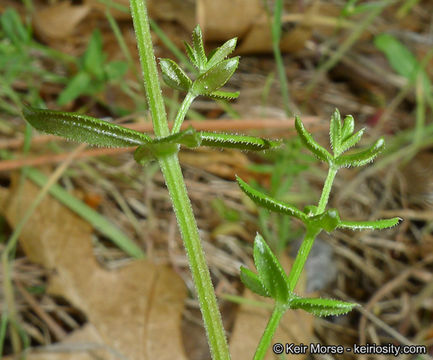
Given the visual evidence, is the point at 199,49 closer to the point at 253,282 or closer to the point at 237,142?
the point at 237,142

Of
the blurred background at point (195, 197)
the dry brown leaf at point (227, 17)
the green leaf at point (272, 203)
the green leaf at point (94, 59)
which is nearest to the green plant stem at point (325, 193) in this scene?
the green leaf at point (272, 203)

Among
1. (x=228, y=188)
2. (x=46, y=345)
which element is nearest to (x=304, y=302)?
(x=46, y=345)

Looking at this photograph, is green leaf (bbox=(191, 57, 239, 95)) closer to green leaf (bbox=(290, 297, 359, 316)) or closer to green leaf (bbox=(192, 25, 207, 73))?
green leaf (bbox=(192, 25, 207, 73))

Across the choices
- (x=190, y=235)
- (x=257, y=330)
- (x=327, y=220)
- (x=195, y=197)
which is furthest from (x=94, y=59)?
(x=327, y=220)

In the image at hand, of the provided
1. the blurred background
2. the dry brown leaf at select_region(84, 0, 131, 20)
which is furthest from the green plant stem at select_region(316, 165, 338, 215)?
the dry brown leaf at select_region(84, 0, 131, 20)

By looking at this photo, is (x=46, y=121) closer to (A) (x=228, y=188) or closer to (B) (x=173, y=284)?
(B) (x=173, y=284)
